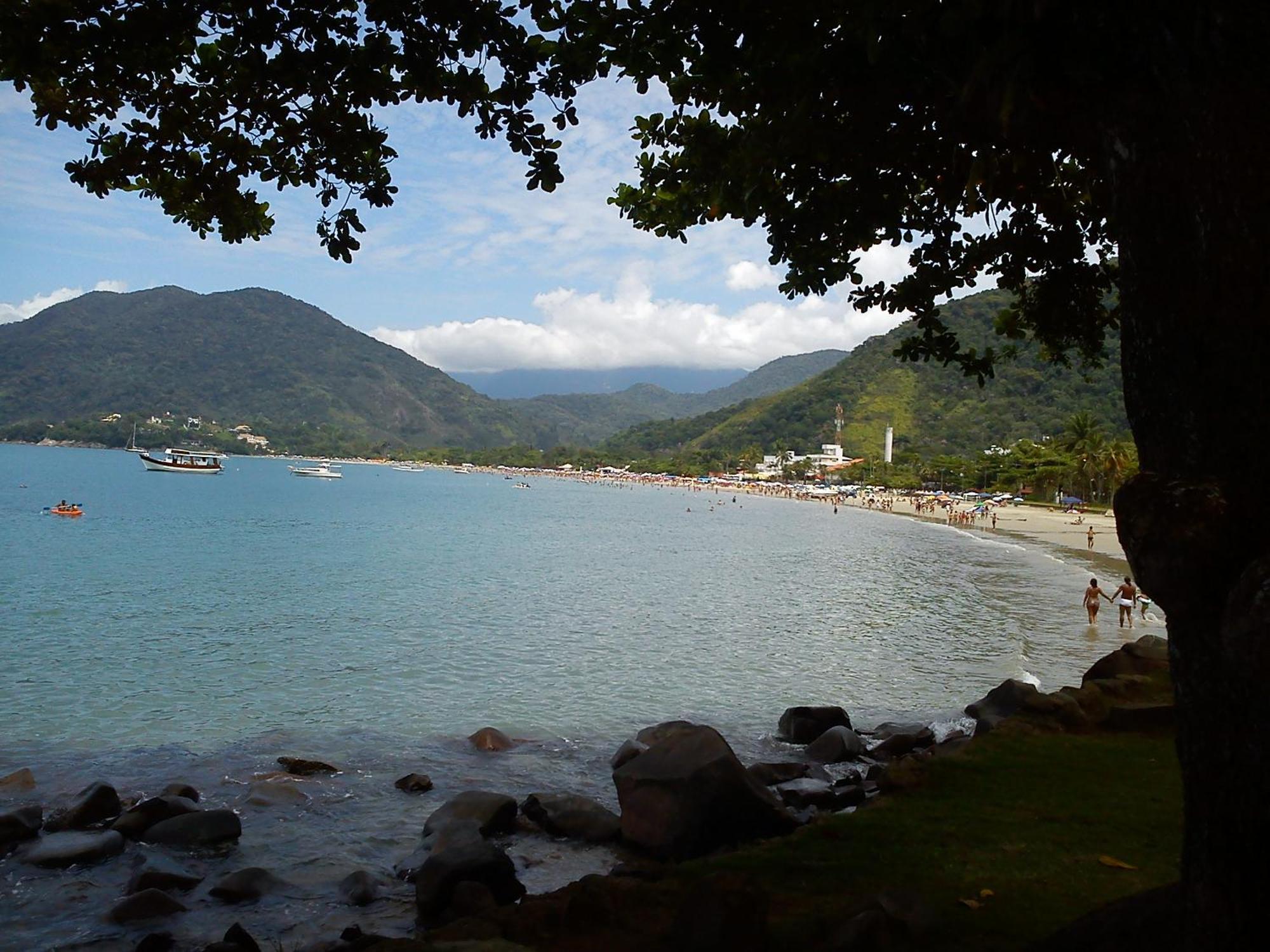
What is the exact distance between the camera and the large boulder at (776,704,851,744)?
43.8 feet

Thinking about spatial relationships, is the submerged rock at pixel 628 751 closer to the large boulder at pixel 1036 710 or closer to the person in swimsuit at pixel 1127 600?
the large boulder at pixel 1036 710

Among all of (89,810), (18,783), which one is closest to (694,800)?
(89,810)

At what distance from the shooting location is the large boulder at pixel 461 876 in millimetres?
7367

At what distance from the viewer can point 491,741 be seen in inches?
518

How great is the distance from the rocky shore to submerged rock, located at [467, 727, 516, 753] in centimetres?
164

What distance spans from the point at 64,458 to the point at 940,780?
18611 cm

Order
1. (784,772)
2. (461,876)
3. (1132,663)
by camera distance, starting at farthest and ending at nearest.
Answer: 1. (1132,663)
2. (784,772)
3. (461,876)

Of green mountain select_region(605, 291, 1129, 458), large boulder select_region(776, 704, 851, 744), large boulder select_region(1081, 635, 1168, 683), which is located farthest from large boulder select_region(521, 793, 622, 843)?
green mountain select_region(605, 291, 1129, 458)

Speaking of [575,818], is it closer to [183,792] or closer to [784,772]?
[784,772]

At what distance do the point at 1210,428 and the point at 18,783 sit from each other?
1324cm

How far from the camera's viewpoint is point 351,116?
18.5ft

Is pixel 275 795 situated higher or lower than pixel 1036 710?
Result: lower

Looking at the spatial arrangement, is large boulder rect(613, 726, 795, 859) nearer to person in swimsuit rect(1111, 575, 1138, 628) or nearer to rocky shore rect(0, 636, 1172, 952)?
rocky shore rect(0, 636, 1172, 952)

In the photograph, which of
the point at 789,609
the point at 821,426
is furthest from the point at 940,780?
the point at 821,426
